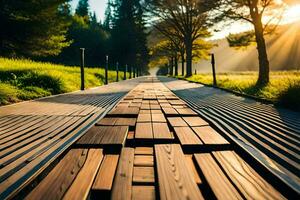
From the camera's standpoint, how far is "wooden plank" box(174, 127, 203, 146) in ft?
10.7

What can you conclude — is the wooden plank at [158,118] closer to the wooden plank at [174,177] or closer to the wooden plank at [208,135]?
the wooden plank at [208,135]

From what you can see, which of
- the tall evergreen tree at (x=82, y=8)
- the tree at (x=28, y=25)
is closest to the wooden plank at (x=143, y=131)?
the tree at (x=28, y=25)

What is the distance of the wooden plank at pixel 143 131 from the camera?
3547 mm

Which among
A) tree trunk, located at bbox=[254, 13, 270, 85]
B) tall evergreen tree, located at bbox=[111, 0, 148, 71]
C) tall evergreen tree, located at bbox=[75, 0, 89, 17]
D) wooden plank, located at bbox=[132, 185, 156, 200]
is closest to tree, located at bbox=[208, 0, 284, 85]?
tree trunk, located at bbox=[254, 13, 270, 85]

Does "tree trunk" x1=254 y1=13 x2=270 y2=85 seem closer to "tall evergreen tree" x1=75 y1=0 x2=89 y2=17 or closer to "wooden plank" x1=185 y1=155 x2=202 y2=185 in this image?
"wooden plank" x1=185 y1=155 x2=202 y2=185

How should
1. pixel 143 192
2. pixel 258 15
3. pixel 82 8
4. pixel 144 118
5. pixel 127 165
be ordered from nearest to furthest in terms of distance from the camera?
1. pixel 143 192
2. pixel 127 165
3. pixel 144 118
4. pixel 258 15
5. pixel 82 8

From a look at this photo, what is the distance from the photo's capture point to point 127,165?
2.56 m

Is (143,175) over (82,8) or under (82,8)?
under

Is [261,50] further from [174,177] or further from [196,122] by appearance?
[174,177]

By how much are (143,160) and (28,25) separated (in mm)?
25513

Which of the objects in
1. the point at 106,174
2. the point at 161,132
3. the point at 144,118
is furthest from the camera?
the point at 144,118

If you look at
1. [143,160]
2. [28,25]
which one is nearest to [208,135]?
[143,160]

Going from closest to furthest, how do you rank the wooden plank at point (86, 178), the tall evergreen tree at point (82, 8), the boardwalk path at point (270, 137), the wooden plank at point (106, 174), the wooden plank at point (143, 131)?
the wooden plank at point (86, 178)
the wooden plank at point (106, 174)
the boardwalk path at point (270, 137)
the wooden plank at point (143, 131)
the tall evergreen tree at point (82, 8)

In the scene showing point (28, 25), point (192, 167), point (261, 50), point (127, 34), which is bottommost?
point (192, 167)
